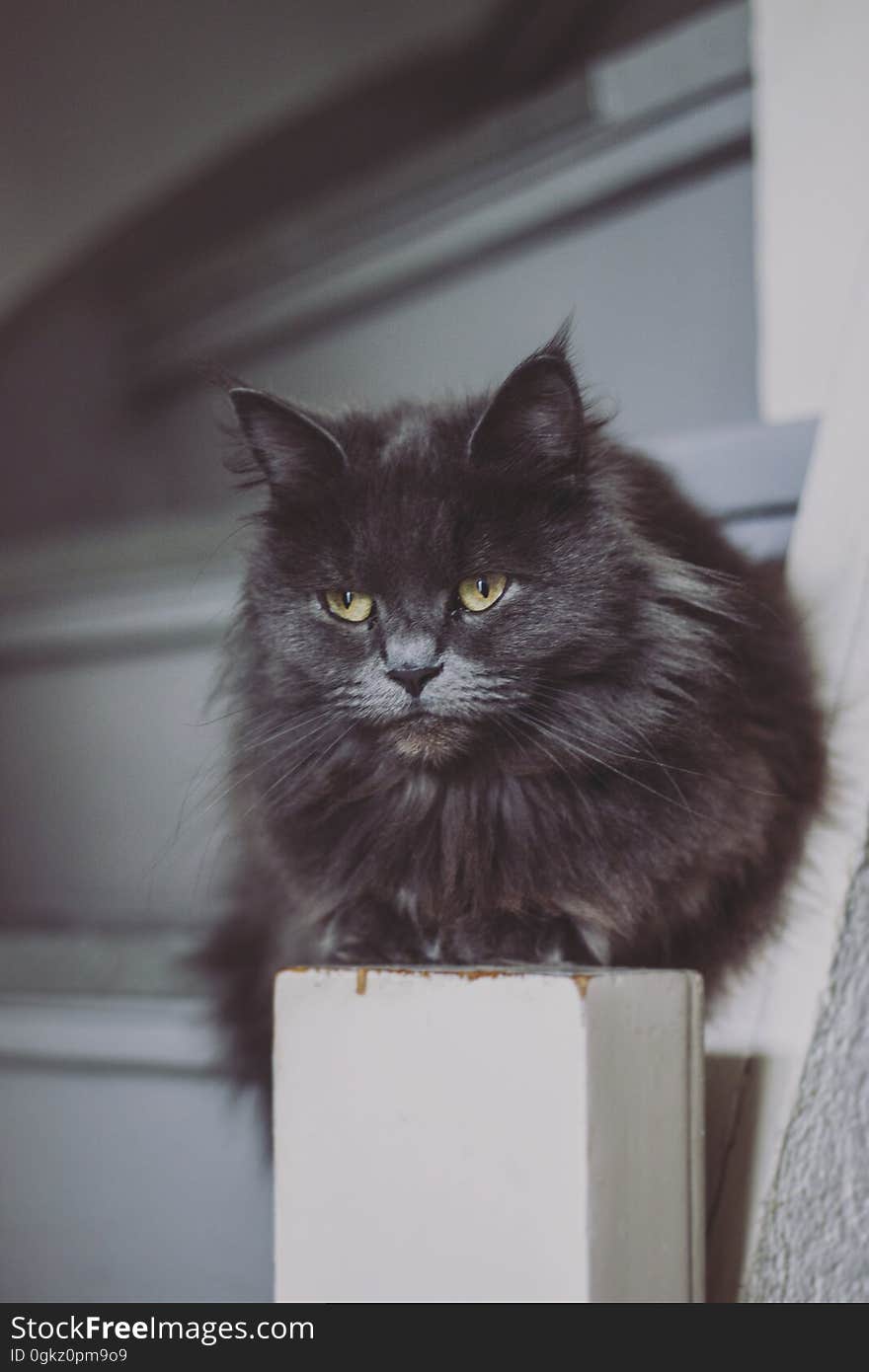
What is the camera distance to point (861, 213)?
1.23m

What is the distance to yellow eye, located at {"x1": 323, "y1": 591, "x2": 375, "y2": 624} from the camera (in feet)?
2.87

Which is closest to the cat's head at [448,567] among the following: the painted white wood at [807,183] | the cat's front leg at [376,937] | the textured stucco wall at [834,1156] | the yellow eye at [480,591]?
the yellow eye at [480,591]

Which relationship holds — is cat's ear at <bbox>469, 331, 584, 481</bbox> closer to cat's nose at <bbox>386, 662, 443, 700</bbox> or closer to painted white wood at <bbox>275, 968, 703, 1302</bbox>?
cat's nose at <bbox>386, 662, 443, 700</bbox>

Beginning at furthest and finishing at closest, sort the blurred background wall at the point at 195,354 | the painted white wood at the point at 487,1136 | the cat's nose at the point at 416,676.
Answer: the blurred background wall at the point at 195,354 → the cat's nose at the point at 416,676 → the painted white wood at the point at 487,1136

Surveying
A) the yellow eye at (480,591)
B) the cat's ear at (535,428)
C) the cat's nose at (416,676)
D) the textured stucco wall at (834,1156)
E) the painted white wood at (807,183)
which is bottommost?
the textured stucco wall at (834,1156)

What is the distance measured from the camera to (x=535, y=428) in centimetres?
87

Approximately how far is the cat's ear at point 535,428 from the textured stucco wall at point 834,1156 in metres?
0.41

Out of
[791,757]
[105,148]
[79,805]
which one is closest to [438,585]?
[791,757]

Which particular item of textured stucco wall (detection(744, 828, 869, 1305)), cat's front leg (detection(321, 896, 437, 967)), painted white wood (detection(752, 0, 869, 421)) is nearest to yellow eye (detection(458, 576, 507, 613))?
cat's front leg (detection(321, 896, 437, 967))

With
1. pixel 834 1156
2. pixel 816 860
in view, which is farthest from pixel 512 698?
pixel 834 1156

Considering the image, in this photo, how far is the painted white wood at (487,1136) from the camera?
0.71 meters

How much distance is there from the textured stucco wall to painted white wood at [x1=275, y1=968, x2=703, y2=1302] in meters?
0.13

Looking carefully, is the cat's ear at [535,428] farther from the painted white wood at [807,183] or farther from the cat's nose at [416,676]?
the painted white wood at [807,183]
